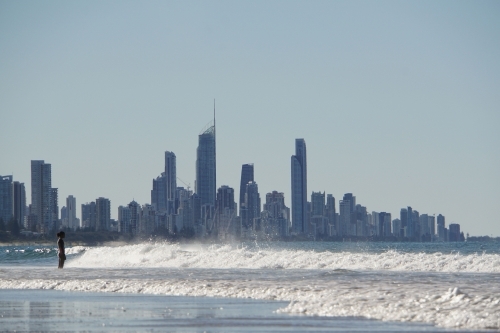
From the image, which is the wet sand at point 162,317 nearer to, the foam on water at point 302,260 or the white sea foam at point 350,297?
the white sea foam at point 350,297

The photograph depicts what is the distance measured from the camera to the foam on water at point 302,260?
36.2m

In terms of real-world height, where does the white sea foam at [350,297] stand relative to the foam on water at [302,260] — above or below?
above

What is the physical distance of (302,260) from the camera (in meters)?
41.0

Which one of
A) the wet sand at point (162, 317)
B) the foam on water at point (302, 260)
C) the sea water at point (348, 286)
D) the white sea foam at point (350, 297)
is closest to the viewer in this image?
the wet sand at point (162, 317)

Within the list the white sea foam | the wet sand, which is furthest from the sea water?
the wet sand

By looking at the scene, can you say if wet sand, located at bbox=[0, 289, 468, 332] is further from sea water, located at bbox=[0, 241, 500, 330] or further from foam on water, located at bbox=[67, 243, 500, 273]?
foam on water, located at bbox=[67, 243, 500, 273]

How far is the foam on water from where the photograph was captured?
36.2 meters

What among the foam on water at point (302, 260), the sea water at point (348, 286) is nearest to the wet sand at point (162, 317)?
the sea water at point (348, 286)

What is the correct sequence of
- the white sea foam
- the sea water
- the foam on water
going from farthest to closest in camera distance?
the foam on water < the sea water < the white sea foam

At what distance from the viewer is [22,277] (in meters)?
31.5

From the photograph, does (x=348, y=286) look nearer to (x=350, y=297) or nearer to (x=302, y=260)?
(x=350, y=297)

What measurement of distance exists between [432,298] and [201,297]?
6828mm

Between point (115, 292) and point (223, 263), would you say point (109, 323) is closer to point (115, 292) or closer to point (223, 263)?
point (115, 292)

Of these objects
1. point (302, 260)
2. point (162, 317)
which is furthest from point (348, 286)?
point (302, 260)
